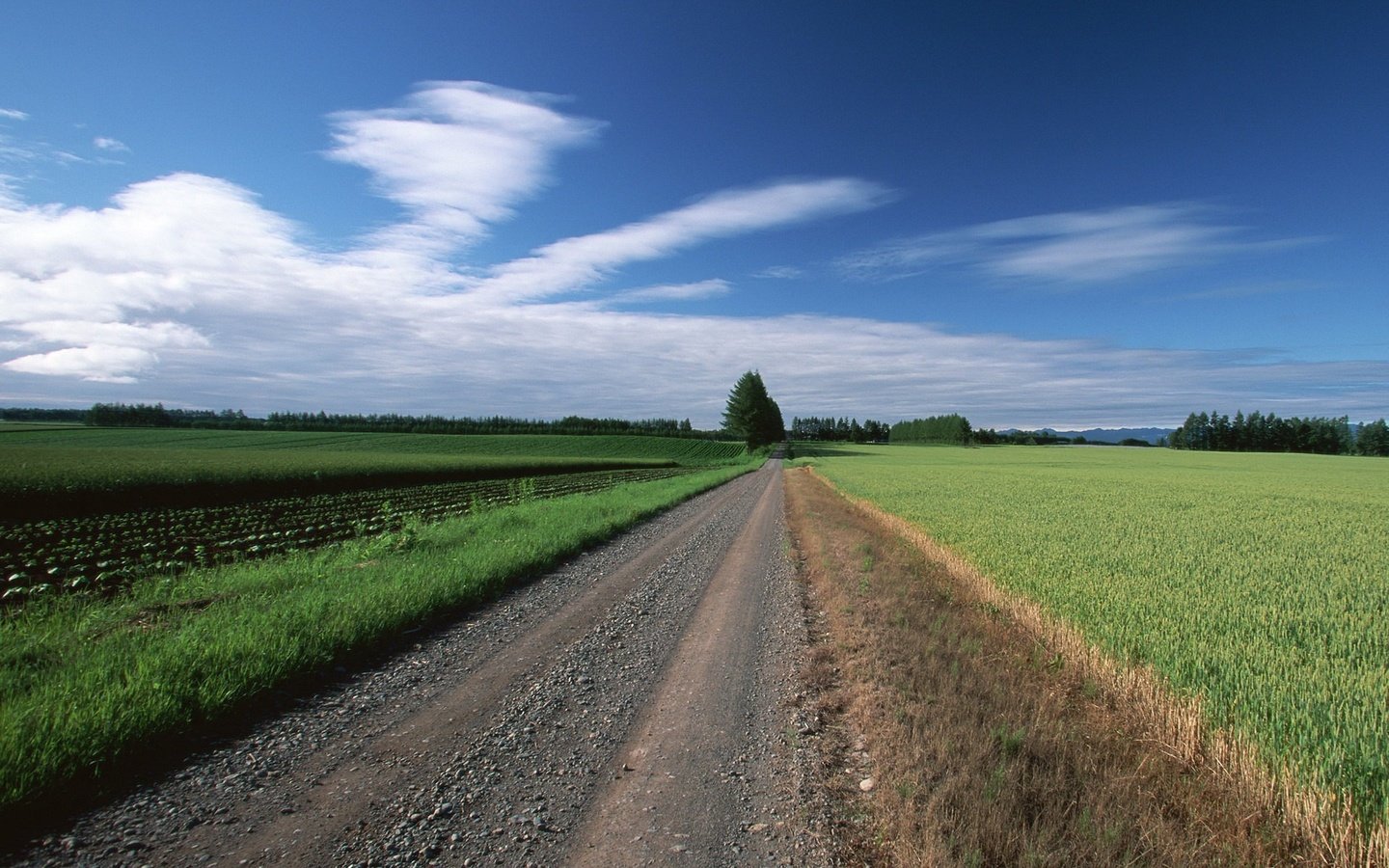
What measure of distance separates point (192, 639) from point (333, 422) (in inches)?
5518

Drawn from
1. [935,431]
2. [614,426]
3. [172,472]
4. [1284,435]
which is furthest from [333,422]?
[1284,435]

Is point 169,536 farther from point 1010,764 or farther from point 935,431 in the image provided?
point 935,431

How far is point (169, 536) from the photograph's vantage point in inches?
672

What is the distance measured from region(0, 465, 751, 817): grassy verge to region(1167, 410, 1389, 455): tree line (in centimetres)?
15388

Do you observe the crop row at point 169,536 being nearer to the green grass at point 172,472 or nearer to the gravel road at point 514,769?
the green grass at point 172,472

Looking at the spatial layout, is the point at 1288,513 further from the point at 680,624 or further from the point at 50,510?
the point at 50,510

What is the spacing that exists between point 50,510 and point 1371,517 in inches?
1821

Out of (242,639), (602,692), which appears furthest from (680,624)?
(242,639)

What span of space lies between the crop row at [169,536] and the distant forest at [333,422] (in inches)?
3865

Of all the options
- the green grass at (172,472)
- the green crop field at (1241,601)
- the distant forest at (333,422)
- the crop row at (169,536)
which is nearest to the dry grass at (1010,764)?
the green crop field at (1241,601)

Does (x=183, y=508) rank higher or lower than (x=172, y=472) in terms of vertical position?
lower

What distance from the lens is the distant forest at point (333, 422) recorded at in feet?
334

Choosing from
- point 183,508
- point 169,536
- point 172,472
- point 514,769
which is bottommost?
point 183,508

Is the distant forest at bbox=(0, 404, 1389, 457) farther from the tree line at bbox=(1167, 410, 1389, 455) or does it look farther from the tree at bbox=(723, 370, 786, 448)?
the tree at bbox=(723, 370, 786, 448)
